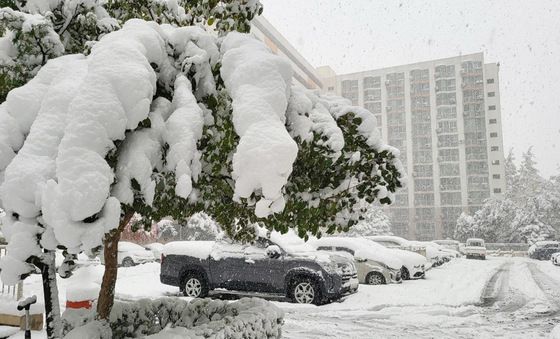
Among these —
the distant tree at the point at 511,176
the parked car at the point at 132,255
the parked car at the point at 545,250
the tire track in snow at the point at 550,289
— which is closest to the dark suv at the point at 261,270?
the tire track in snow at the point at 550,289

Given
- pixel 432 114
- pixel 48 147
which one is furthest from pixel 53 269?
pixel 432 114

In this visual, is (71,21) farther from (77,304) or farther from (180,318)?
(180,318)

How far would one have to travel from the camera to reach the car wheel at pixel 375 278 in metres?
15.4

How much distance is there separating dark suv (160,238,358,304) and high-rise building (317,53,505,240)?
241ft

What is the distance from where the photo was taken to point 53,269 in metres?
4.00

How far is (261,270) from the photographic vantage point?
11.2 meters

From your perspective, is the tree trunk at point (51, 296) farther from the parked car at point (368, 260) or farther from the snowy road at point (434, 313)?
the parked car at point (368, 260)

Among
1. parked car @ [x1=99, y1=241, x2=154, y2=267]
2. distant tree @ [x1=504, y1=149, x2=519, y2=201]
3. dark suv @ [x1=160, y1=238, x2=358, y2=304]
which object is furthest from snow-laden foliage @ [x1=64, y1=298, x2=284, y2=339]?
distant tree @ [x1=504, y1=149, x2=519, y2=201]

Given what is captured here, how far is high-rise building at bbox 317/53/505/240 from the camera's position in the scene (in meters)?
81.2

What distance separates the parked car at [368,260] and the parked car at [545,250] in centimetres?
2433

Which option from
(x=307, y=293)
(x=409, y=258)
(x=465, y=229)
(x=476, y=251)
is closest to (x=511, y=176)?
(x=465, y=229)

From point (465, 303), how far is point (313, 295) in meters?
4.13

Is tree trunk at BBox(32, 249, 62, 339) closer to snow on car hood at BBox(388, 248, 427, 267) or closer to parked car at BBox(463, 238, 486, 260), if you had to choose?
snow on car hood at BBox(388, 248, 427, 267)

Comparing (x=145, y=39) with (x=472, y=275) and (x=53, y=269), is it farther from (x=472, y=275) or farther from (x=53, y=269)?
(x=472, y=275)
